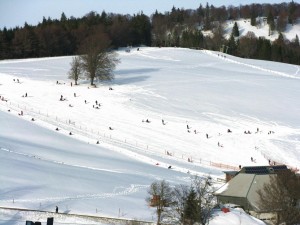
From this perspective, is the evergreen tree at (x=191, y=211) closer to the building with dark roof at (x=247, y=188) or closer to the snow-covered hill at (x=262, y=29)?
the building with dark roof at (x=247, y=188)

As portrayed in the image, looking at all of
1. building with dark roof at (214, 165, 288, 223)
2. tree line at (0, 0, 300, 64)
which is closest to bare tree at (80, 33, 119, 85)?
tree line at (0, 0, 300, 64)

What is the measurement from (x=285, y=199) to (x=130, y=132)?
66.0ft

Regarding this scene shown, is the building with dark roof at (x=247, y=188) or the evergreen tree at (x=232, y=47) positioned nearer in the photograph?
the building with dark roof at (x=247, y=188)

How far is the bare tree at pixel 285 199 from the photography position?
88.1 feet

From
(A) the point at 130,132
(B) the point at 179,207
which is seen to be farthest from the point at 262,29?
(B) the point at 179,207

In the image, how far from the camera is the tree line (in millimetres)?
89444

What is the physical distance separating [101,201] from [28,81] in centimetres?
3873

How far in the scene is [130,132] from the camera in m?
45.4

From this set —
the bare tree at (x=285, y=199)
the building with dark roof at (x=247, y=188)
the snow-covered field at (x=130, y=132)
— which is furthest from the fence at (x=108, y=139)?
the bare tree at (x=285, y=199)

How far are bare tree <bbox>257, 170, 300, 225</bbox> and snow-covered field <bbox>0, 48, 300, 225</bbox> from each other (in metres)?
1.49

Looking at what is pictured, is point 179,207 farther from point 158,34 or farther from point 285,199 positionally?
point 158,34

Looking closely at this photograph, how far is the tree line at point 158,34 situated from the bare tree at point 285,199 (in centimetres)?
5937

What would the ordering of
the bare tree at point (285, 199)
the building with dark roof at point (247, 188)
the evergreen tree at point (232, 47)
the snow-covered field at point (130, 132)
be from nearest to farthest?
the bare tree at point (285, 199) → the snow-covered field at point (130, 132) → the building with dark roof at point (247, 188) → the evergreen tree at point (232, 47)

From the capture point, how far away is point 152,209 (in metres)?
26.8
